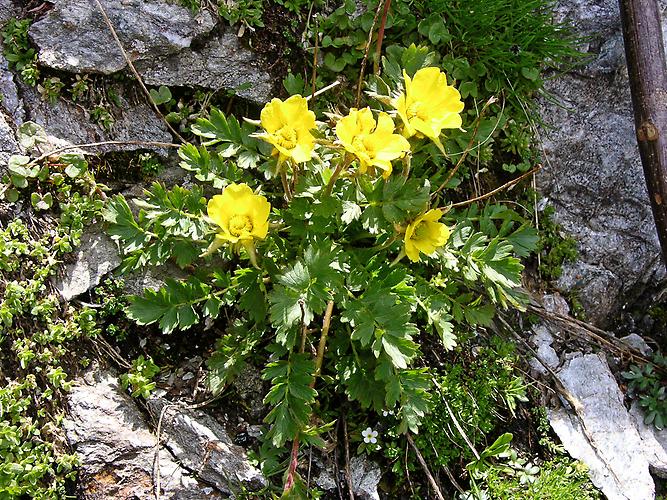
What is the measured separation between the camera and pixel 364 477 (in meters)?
3.03

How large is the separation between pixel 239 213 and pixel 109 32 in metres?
1.42

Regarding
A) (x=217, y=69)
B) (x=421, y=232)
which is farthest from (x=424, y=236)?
(x=217, y=69)

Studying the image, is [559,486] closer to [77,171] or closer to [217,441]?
[217,441]

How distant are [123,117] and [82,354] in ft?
3.88

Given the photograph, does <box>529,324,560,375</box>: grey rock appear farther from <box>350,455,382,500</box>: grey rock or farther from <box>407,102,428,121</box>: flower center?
<box>407,102,428,121</box>: flower center

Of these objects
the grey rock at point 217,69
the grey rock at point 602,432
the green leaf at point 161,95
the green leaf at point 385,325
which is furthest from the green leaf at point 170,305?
the grey rock at point 602,432

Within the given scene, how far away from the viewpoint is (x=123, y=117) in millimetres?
3219

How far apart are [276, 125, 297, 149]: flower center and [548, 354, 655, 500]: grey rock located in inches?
84.3

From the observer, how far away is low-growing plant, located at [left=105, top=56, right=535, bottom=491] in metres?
2.38

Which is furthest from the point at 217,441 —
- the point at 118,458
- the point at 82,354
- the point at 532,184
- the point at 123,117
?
the point at 532,184

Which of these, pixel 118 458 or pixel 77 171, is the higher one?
pixel 77 171

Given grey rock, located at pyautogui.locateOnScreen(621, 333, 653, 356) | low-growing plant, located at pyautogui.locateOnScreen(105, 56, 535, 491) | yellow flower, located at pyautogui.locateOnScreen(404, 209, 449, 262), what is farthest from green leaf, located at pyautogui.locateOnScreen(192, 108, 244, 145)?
grey rock, located at pyautogui.locateOnScreen(621, 333, 653, 356)

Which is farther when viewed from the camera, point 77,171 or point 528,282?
point 528,282

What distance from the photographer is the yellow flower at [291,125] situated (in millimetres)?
2326
